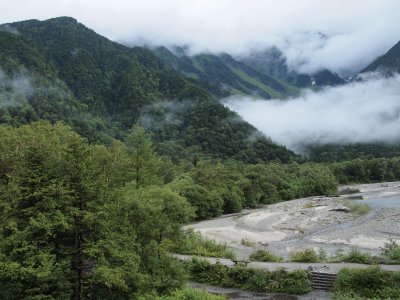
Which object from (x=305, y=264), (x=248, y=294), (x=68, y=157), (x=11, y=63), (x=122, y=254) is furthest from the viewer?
(x=11, y=63)

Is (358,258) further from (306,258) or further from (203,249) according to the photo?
(203,249)

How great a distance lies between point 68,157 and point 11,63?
182 meters

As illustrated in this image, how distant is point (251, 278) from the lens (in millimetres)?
37938

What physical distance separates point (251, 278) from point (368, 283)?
9.57 meters

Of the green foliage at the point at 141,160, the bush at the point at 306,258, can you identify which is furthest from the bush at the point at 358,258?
the green foliage at the point at 141,160

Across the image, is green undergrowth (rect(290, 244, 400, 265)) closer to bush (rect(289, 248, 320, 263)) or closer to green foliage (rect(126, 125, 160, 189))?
bush (rect(289, 248, 320, 263))

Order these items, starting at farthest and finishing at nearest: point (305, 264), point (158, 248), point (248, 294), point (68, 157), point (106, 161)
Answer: point (106, 161)
point (305, 264)
point (248, 294)
point (158, 248)
point (68, 157)

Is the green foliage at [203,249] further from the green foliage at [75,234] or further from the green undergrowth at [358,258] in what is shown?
the green foliage at [75,234]

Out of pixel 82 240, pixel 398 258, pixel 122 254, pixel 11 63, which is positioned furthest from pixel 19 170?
pixel 11 63

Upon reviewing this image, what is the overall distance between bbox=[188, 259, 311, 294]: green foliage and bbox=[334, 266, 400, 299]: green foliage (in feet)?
9.66

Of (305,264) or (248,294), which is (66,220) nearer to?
(248,294)

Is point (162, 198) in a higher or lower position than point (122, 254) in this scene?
higher

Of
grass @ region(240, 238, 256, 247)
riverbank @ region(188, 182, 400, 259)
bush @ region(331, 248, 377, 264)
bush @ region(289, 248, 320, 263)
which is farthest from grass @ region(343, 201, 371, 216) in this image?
bush @ region(331, 248, 377, 264)

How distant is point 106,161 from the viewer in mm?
48812
